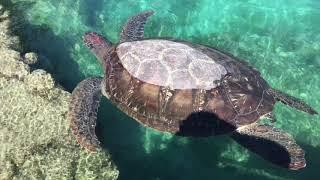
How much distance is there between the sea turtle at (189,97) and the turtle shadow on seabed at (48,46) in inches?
26.0

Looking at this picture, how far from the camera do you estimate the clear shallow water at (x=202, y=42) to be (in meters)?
5.59

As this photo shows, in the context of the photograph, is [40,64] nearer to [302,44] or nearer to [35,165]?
[35,165]

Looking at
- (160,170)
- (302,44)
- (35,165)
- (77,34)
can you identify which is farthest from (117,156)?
(302,44)

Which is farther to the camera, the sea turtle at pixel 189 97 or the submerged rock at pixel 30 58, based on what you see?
the submerged rock at pixel 30 58

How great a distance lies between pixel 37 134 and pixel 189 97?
1.76 metres

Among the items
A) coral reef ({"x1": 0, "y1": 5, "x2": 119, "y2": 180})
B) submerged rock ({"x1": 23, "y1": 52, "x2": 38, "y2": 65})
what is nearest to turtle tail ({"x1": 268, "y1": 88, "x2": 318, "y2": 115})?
coral reef ({"x1": 0, "y1": 5, "x2": 119, "y2": 180})

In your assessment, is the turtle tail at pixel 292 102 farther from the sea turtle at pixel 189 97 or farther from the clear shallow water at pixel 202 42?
the clear shallow water at pixel 202 42

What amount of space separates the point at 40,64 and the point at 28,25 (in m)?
1.21

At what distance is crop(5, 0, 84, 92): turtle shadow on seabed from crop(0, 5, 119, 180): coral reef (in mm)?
807

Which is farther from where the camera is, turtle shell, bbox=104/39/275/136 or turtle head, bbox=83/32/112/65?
turtle head, bbox=83/32/112/65

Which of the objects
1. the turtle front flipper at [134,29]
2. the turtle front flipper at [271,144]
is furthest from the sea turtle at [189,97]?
the turtle front flipper at [134,29]

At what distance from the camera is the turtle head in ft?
19.6

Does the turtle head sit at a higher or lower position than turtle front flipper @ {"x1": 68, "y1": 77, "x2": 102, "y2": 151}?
higher

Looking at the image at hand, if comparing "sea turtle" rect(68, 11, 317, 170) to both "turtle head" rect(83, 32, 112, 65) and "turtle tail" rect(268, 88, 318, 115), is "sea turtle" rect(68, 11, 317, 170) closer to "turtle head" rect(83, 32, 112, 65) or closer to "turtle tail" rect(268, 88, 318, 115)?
"turtle tail" rect(268, 88, 318, 115)
